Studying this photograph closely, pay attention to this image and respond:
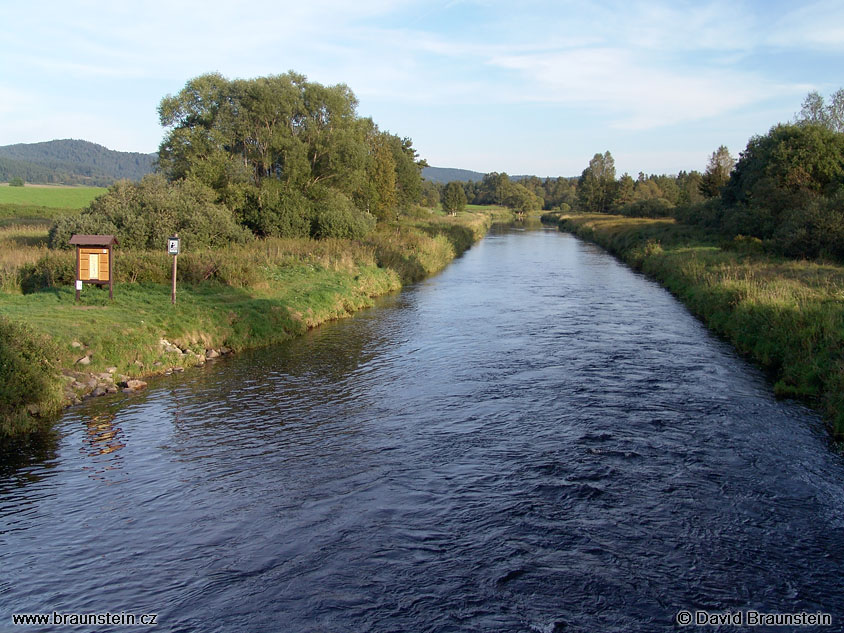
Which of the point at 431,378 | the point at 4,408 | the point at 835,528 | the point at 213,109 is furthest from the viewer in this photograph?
the point at 213,109

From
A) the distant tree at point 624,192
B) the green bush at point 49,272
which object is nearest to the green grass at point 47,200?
the green bush at point 49,272

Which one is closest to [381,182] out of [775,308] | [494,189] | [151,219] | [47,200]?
[151,219]

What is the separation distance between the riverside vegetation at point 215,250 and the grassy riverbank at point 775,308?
1382 centimetres

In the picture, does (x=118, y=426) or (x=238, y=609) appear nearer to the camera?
(x=238, y=609)

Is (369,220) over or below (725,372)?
over

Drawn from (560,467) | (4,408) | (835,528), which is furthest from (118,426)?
(835,528)

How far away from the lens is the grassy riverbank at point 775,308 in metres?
13.8

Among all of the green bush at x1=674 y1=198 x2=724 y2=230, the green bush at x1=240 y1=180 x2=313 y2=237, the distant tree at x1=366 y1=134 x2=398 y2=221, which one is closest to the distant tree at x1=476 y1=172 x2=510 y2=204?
the green bush at x1=674 y1=198 x2=724 y2=230

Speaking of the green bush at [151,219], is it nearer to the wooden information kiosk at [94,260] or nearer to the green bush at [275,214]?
the green bush at [275,214]

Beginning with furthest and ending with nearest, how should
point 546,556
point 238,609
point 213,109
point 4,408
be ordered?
point 213,109 < point 4,408 < point 546,556 < point 238,609

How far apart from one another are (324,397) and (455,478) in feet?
16.6

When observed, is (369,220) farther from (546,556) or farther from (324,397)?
(546,556)

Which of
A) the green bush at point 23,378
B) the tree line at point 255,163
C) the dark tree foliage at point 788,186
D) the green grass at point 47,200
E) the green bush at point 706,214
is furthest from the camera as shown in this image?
the green grass at point 47,200

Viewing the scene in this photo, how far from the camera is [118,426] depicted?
1184 cm
